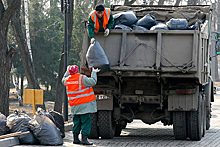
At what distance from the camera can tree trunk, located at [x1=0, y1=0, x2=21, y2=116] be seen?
1419 cm

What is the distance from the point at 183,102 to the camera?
33.3 ft

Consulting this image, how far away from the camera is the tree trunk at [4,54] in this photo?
46.5ft

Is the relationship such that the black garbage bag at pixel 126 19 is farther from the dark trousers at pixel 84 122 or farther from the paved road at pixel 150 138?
the paved road at pixel 150 138

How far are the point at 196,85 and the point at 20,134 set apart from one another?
3506mm

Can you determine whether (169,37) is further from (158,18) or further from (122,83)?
(158,18)

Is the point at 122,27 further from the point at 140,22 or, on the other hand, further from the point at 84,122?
the point at 84,122

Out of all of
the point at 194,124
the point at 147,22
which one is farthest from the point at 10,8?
the point at 194,124

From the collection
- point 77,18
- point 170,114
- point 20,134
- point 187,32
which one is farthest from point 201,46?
point 77,18

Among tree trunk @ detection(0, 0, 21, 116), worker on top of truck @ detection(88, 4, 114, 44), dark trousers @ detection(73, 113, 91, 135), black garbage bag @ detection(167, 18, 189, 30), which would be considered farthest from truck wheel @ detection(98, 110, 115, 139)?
tree trunk @ detection(0, 0, 21, 116)

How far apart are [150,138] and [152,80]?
69.6 inches

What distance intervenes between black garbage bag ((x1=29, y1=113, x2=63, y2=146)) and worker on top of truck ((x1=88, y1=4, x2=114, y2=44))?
5.94ft

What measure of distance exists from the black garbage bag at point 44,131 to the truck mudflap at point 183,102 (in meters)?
2.33

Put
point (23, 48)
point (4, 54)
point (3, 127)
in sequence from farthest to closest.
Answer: point (23, 48), point (4, 54), point (3, 127)

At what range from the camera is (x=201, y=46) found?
1004 centimetres
